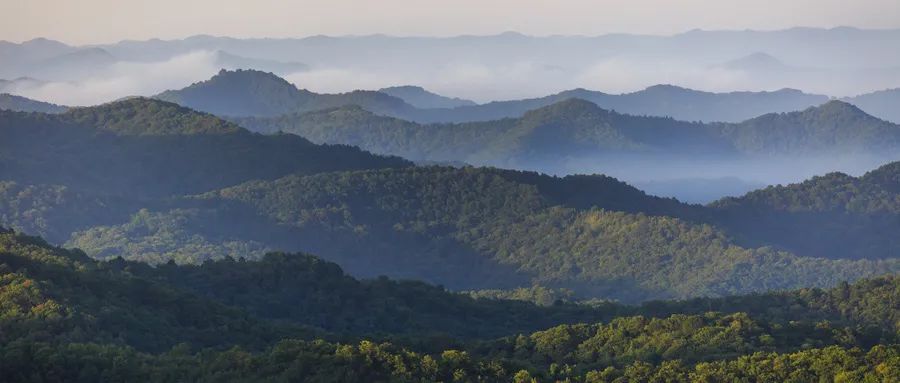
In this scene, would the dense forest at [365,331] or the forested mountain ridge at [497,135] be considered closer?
the dense forest at [365,331]

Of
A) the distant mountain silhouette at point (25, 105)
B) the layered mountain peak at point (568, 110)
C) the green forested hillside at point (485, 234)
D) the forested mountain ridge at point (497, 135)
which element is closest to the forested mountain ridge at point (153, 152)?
the green forested hillside at point (485, 234)

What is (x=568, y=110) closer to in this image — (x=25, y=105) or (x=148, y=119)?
(x=25, y=105)

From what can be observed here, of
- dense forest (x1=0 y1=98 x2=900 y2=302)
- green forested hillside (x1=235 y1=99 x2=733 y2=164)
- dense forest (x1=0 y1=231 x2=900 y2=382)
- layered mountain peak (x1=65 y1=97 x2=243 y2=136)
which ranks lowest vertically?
dense forest (x1=0 y1=231 x2=900 y2=382)

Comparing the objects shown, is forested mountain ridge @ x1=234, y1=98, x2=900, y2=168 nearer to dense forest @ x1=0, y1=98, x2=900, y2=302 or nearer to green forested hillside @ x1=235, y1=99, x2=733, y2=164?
green forested hillside @ x1=235, y1=99, x2=733, y2=164

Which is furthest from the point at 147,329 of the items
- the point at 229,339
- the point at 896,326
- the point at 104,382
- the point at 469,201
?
the point at 469,201

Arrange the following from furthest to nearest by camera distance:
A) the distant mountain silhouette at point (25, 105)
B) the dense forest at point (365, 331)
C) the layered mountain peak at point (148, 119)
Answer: the distant mountain silhouette at point (25, 105), the layered mountain peak at point (148, 119), the dense forest at point (365, 331)

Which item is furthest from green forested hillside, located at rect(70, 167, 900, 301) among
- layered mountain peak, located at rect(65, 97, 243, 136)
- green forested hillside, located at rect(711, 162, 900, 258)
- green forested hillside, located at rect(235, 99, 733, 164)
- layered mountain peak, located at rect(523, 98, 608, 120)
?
layered mountain peak, located at rect(523, 98, 608, 120)

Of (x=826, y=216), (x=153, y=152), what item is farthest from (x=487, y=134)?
(x=826, y=216)

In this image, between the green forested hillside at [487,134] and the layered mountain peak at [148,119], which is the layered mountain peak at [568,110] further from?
the layered mountain peak at [148,119]
